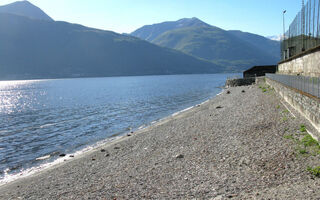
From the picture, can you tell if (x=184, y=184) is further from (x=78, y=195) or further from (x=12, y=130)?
(x=12, y=130)

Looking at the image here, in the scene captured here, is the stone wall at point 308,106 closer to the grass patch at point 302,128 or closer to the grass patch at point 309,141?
the grass patch at point 309,141

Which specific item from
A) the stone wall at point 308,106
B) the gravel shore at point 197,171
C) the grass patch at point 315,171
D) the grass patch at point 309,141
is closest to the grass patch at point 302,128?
the gravel shore at point 197,171

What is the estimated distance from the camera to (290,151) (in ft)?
43.2

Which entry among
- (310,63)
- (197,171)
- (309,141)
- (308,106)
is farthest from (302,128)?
(310,63)

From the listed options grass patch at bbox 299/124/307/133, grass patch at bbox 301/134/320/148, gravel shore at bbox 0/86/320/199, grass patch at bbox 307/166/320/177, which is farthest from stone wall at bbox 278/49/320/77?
grass patch at bbox 307/166/320/177

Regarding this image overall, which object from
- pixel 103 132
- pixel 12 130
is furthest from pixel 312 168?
pixel 12 130

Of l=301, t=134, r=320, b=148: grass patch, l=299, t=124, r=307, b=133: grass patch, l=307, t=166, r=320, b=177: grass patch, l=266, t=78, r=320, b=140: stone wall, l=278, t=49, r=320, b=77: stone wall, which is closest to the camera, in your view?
l=307, t=166, r=320, b=177: grass patch

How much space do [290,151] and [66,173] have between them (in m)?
12.9

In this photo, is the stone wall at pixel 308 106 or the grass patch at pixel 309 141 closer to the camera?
the grass patch at pixel 309 141

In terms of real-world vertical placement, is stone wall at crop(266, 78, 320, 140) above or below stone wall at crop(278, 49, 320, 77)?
below

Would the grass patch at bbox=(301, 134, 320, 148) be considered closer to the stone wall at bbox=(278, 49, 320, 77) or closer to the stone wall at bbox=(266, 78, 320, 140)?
the stone wall at bbox=(266, 78, 320, 140)

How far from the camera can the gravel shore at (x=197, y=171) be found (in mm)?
10375

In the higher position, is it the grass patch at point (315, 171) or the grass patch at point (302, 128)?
the grass patch at point (302, 128)

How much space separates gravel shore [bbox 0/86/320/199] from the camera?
1038 centimetres
